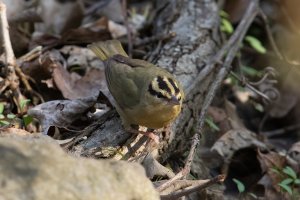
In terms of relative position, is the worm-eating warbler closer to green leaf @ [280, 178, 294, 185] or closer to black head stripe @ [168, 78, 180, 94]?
black head stripe @ [168, 78, 180, 94]

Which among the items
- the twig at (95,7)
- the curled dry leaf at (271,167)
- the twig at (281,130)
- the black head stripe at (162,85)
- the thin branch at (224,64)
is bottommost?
the twig at (281,130)

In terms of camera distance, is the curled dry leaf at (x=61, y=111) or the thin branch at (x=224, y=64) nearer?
the thin branch at (x=224, y=64)

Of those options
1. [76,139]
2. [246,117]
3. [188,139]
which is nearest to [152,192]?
[76,139]

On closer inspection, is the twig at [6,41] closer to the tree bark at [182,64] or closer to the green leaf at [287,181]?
the tree bark at [182,64]

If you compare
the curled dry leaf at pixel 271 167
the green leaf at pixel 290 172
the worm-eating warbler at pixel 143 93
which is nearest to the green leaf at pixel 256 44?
the curled dry leaf at pixel 271 167

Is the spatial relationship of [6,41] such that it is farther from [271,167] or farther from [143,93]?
[271,167]

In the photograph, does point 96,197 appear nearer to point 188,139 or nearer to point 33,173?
point 33,173
